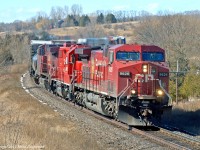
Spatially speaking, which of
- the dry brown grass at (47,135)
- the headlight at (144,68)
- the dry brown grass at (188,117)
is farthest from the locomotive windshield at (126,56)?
the dry brown grass at (188,117)

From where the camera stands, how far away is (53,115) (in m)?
21.2

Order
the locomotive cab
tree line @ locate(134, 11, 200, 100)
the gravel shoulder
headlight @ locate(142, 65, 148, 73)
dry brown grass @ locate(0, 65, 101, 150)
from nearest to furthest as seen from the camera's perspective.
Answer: dry brown grass @ locate(0, 65, 101, 150)
the gravel shoulder
the locomotive cab
headlight @ locate(142, 65, 148, 73)
tree line @ locate(134, 11, 200, 100)

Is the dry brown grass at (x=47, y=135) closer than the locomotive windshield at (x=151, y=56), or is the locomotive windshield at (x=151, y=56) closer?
the dry brown grass at (x=47, y=135)

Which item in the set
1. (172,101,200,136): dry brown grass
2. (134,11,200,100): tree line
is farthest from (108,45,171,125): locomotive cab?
(134,11,200,100): tree line

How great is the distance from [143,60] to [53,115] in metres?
5.91

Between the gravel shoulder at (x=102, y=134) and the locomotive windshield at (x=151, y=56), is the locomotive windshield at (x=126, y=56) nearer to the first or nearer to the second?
the locomotive windshield at (x=151, y=56)

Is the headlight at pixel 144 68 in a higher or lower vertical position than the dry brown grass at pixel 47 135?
higher

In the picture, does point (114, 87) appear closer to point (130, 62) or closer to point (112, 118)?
point (130, 62)

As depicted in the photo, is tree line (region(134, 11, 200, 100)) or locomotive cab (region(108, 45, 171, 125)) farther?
tree line (region(134, 11, 200, 100))

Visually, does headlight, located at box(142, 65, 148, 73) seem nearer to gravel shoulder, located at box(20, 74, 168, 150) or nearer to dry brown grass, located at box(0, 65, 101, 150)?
gravel shoulder, located at box(20, 74, 168, 150)

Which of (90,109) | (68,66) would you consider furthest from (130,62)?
(68,66)

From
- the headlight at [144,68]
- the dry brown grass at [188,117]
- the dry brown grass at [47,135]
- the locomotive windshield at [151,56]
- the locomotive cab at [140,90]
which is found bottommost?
the dry brown grass at [188,117]

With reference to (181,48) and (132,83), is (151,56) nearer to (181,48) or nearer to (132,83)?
(132,83)

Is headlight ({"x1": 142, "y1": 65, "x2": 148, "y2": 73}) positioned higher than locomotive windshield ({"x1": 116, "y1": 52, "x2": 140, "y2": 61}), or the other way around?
locomotive windshield ({"x1": 116, "y1": 52, "x2": 140, "y2": 61})
